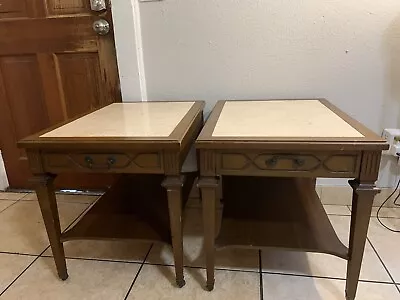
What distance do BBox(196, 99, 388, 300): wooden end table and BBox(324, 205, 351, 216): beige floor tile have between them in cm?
32

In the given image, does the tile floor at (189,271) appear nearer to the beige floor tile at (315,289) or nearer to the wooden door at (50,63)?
the beige floor tile at (315,289)

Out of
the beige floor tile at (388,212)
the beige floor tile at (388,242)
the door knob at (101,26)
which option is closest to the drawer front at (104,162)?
the door knob at (101,26)

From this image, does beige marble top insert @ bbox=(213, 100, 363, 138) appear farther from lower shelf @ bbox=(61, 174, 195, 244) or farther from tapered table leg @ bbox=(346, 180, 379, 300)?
lower shelf @ bbox=(61, 174, 195, 244)

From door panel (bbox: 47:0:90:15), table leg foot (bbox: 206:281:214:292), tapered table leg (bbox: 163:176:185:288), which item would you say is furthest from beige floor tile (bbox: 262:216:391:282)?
door panel (bbox: 47:0:90:15)

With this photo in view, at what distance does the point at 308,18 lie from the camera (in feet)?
4.59

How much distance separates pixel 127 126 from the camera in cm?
112

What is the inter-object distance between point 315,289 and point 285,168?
1.61ft

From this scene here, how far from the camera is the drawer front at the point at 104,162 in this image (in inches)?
39.6

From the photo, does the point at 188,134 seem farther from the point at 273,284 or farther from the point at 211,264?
the point at 273,284

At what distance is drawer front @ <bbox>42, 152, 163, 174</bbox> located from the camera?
101 centimetres

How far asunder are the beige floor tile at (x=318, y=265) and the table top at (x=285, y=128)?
558mm

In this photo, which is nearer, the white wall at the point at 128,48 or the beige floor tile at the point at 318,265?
the beige floor tile at the point at 318,265

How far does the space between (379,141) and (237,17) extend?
0.83 metres

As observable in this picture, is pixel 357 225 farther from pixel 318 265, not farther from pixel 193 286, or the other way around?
pixel 193 286
